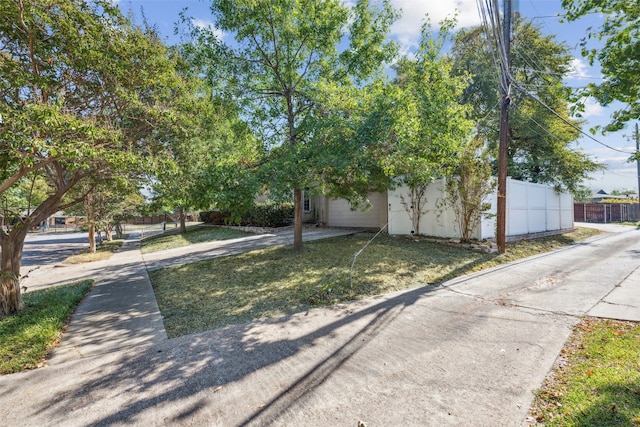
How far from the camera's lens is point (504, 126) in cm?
866

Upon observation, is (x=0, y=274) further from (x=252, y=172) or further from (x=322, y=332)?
→ (x=322, y=332)

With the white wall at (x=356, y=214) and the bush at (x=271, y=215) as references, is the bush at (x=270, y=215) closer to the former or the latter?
the bush at (x=271, y=215)

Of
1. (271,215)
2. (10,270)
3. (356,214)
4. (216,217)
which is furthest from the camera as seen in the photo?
(216,217)

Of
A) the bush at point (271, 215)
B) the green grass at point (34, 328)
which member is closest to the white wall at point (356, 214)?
the bush at point (271, 215)

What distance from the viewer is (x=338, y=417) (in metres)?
2.52

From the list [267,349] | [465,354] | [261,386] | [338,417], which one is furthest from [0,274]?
[465,354]

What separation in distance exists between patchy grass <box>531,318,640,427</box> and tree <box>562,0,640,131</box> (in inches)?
102

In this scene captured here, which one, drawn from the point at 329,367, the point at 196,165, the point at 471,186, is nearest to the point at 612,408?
the point at 329,367

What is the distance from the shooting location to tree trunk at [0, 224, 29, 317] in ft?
16.8

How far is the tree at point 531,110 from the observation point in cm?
1439

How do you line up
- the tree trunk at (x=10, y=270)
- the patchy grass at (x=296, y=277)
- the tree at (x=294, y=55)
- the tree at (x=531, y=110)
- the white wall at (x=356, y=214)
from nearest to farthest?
the tree trunk at (x=10, y=270)
the patchy grass at (x=296, y=277)
the tree at (x=294, y=55)
the tree at (x=531, y=110)
the white wall at (x=356, y=214)

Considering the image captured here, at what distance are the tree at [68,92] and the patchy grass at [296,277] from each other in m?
2.60

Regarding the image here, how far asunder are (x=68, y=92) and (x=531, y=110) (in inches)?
694

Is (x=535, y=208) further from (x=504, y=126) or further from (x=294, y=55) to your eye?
(x=294, y=55)
